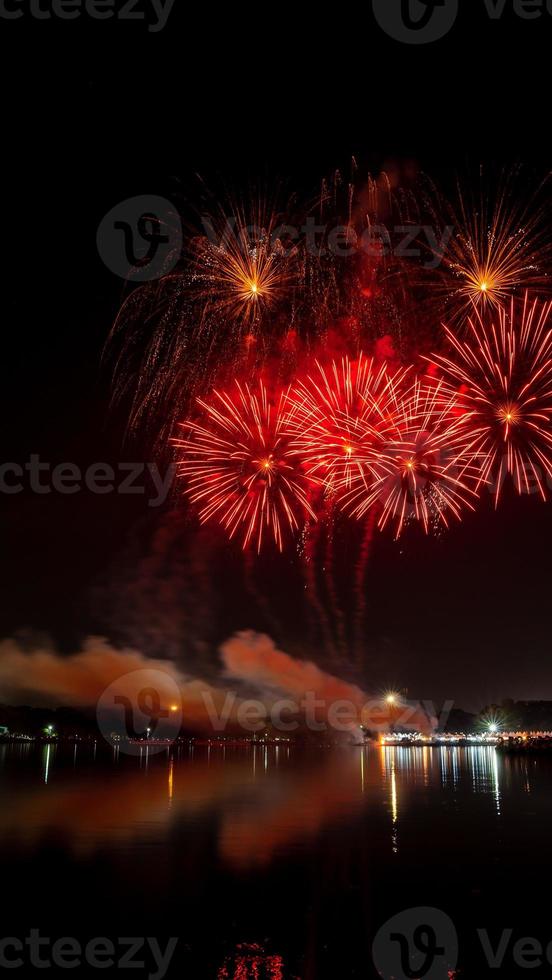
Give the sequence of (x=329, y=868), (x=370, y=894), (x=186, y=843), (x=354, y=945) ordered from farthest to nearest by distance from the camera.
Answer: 1. (x=186, y=843)
2. (x=329, y=868)
3. (x=370, y=894)
4. (x=354, y=945)

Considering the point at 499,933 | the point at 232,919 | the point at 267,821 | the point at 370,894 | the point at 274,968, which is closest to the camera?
the point at 274,968

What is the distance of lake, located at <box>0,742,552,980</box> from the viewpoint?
1202 centimetres

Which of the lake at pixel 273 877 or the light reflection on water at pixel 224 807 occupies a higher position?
the light reflection on water at pixel 224 807

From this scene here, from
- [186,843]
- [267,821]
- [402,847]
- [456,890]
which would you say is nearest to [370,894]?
[456,890]

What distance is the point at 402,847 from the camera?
21578 millimetres

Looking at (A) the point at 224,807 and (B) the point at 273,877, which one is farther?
(A) the point at 224,807

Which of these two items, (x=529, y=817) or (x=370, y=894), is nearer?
(x=370, y=894)

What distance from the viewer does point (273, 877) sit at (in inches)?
680

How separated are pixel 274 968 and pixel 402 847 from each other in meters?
11.8

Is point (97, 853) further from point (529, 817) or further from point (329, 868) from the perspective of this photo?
point (529, 817)

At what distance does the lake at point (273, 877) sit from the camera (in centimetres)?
1202

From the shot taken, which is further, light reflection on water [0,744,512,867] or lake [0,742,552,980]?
light reflection on water [0,744,512,867]

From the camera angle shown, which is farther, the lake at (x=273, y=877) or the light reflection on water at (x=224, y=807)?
the light reflection on water at (x=224, y=807)

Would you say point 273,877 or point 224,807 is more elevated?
point 224,807
